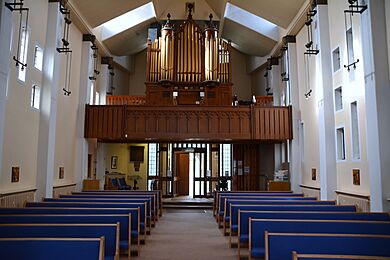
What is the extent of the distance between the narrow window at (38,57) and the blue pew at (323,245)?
22.8 feet

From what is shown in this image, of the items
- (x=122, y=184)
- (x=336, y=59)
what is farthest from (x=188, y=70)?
(x=336, y=59)

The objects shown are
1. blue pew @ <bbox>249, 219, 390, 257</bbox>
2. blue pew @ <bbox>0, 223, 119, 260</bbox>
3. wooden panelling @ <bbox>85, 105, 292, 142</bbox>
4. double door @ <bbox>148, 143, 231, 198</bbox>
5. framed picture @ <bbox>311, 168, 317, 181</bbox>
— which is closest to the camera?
blue pew @ <bbox>0, 223, 119, 260</bbox>

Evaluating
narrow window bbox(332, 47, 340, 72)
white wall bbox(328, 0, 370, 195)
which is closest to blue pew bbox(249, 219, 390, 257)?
white wall bbox(328, 0, 370, 195)

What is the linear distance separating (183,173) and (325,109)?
28.9 ft

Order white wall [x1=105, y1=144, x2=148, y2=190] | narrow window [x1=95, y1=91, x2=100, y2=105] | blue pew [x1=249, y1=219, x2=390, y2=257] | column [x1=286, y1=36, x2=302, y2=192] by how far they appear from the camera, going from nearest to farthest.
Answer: blue pew [x1=249, y1=219, x2=390, y2=257] < column [x1=286, y1=36, x2=302, y2=192] < narrow window [x1=95, y1=91, x2=100, y2=105] < white wall [x1=105, y1=144, x2=148, y2=190]

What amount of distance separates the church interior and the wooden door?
0.05 metres

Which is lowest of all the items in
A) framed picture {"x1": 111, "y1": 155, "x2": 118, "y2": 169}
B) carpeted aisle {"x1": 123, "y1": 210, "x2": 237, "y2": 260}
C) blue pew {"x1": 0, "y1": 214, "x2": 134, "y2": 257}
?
carpeted aisle {"x1": 123, "y1": 210, "x2": 237, "y2": 260}

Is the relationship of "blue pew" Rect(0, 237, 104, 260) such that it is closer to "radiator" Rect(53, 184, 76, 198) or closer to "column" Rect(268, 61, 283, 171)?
"radiator" Rect(53, 184, 76, 198)

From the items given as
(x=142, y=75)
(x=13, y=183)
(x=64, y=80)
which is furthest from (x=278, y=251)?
(x=142, y=75)

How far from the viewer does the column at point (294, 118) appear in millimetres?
10562

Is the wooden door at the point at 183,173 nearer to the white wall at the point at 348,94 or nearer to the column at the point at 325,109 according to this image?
the column at the point at 325,109

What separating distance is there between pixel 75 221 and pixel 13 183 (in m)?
3.33

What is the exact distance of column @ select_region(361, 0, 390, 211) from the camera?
5.50m

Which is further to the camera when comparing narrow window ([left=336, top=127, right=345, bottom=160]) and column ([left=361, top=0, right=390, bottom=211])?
narrow window ([left=336, top=127, right=345, bottom=160])
